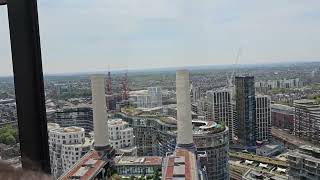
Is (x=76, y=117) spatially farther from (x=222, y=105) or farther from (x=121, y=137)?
(x=222, y=105)

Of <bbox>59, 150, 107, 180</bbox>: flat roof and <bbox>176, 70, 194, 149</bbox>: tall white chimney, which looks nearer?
<bbox>176, 70, 194, 149</bbox>: tall white chimney

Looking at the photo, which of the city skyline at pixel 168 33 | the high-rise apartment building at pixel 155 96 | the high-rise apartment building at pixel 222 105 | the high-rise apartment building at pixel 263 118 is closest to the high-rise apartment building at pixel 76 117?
the city skyline at pixel 168 33

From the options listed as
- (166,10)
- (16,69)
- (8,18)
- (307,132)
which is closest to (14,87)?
(16,69)

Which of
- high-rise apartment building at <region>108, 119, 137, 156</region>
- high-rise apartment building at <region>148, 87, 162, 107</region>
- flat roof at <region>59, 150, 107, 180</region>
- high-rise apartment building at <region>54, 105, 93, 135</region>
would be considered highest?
high-rise apartment building at <region>148, 87, 162, 107</region>

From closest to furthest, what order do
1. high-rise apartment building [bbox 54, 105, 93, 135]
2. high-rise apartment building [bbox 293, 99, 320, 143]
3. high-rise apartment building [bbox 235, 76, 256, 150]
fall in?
1. high-rise apartment building [bbox 293, 99, 320, 143]
2. high-rise apartment building [bbox 235, 76, 256, 150]
3. high-rise apartment building [bbox 54, 105, 93, 135]

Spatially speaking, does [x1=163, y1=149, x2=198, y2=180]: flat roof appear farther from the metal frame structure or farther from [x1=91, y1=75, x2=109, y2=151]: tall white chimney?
the metal frame structure

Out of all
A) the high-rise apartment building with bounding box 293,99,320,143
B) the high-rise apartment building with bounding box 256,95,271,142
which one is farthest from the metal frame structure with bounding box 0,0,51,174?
the high-rise apartment building with bounding box 293,99,320,143

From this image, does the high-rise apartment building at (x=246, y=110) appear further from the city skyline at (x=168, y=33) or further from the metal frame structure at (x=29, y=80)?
the metal frame structure at (x=29, y=80)
